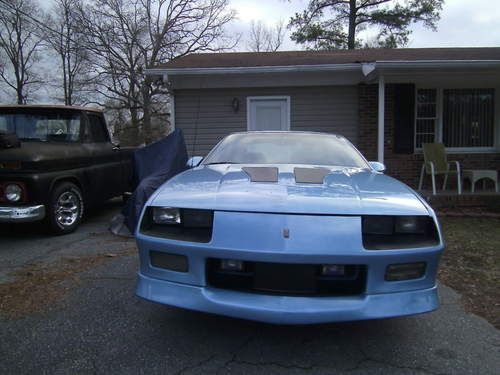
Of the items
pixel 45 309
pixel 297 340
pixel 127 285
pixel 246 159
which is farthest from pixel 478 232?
pixel 45 309

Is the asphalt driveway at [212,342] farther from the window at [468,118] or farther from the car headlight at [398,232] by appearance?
the window at [468,118]

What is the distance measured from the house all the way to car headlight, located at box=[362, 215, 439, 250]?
23.3 ft

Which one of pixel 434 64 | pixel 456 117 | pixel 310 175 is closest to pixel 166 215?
pixel 310 175

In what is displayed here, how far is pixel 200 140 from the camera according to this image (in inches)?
394

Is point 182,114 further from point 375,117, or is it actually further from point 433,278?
point 433,278

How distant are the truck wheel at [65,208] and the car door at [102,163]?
1.43 feet

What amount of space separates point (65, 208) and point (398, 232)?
16.1 feet

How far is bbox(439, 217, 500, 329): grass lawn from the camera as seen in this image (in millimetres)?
3664

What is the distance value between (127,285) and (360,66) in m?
6.81

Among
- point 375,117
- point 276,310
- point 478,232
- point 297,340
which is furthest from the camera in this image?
point 375,117

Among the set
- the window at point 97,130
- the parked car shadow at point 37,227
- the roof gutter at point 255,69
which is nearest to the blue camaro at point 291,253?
the parked car shadow at point 37,227

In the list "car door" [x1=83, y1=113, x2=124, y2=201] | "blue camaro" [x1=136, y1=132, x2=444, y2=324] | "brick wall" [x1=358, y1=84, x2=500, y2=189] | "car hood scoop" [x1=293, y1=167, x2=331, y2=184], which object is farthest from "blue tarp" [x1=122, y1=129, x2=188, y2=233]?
"brick wall" [x1=358, y1=84, x2=500, y2=189]

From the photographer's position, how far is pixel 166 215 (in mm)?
2699

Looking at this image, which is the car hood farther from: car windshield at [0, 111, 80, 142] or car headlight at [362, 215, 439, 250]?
car windshield at [0, 111, 80, 142]
